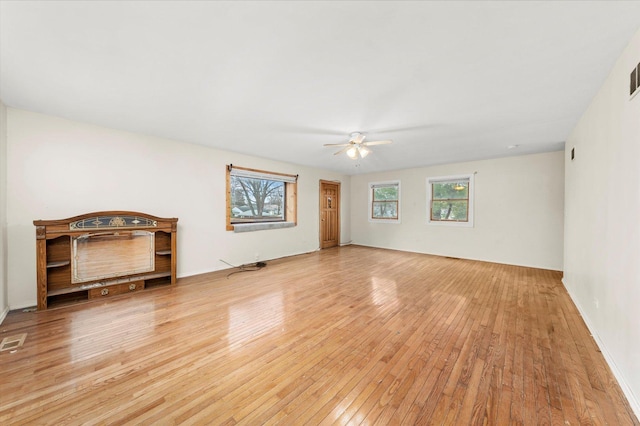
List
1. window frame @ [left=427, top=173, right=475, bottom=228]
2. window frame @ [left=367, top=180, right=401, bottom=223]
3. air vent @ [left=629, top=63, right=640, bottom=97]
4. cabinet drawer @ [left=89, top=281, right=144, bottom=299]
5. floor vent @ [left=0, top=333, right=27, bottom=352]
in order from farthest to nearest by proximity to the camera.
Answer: window frame @ [left=367, top=180, right=401, bottom=223], window frame @ [left=427, top=173, right=475, bottom=228], cabinet drawer @ [left=89, top=281, right=144, bottom=299], floor vent @ [left=0, top=333, right=27, bottom=352], air vent @ [left=629, top=63, right=640, bottom=97]

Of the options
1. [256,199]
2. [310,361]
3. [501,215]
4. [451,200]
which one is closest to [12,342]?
[310,361]

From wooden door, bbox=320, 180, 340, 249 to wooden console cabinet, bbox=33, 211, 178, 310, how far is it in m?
4.02

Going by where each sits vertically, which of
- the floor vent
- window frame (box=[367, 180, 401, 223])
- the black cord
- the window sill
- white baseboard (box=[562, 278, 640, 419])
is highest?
window frame (box=[367, 180, 401, 223])

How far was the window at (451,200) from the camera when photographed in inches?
216

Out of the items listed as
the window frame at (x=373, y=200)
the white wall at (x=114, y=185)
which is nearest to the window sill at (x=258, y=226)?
the white wall at (x=114, y=185)

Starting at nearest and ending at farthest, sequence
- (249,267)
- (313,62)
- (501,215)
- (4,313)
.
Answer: (313,62) < (4,313) < (249,267) < (501,215)

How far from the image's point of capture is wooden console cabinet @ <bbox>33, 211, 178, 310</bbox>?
2.74 meters

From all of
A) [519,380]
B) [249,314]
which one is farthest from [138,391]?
[519,380]

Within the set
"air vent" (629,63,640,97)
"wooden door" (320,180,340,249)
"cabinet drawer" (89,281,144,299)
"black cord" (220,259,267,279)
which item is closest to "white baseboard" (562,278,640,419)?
"air vent" (629,63,640,97)

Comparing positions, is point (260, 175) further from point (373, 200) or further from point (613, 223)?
point (613, 223)

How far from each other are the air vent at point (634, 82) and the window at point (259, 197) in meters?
4.94

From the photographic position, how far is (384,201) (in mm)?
6980

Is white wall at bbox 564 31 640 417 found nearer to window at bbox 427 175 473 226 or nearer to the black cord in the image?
window at bbox 427 175 473 226

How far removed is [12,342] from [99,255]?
4.04ft
